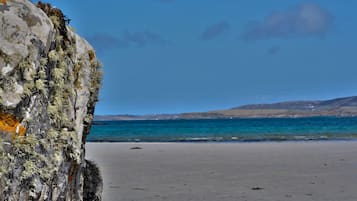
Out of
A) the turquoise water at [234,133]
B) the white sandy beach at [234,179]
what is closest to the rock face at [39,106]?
→ the turquoise water at [234,133]

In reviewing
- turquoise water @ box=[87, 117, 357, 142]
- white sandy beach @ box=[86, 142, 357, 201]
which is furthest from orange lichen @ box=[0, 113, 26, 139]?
white sandy beach @ box=[86, 142, 357, 201]

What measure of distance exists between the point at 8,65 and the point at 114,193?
8720 mm

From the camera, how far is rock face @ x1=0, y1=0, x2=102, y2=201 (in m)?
4.19

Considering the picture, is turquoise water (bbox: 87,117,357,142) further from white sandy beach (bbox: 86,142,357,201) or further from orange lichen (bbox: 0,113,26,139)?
orange lichen (bbox: 0,113,26,139)

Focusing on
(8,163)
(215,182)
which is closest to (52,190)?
(8,163)

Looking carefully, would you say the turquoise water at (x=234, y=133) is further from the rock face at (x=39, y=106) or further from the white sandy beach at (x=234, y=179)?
the rock face at (x=39, y=106)

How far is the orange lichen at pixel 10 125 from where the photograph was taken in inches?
163

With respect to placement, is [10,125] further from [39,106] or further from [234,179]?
[234,179]

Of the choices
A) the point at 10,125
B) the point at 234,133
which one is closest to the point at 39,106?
the point at 10,125

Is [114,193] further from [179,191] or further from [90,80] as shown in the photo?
[90,80]

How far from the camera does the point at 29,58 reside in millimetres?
4312

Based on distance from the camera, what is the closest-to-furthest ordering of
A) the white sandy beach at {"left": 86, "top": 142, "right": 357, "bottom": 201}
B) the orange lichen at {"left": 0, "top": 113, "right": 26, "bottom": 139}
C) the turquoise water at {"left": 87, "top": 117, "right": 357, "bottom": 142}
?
the orange lichen at {"left": 0, "top": 113, "right": 26, "bottom": 139}
the white sandy beach at {"left": 86, "top": 142, "right": 357, "bottom": 201}
the turquoise water at {"left": 87, "top": 117, "right": 357, "bottom": 142}

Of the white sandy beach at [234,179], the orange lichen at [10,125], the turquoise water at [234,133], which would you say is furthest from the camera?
the turquoise water at [234,133]

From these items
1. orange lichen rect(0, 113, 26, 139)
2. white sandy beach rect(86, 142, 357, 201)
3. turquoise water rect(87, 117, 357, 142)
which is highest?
turquoise water rect(87, 117, 357, 142)
